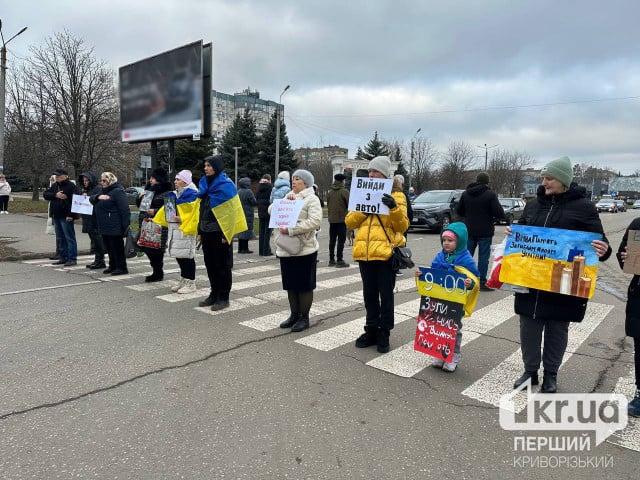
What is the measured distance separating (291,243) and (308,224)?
30 centimetres

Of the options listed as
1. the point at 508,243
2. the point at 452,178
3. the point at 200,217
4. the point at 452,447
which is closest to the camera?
the point at 452,447

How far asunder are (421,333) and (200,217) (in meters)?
3.56

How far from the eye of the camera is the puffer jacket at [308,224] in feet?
16.8

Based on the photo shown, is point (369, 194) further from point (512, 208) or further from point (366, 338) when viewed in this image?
point (512, 208)

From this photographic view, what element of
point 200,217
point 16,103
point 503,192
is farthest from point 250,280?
point 503,192

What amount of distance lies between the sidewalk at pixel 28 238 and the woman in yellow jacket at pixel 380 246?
364 inches

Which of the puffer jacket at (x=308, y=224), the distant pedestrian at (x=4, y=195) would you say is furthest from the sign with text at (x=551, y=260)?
the distant pedestrian at (x=4, y=195)

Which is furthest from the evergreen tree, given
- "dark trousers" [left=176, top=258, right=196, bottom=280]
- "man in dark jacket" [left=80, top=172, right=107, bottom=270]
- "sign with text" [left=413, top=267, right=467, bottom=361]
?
"sign with text" [left=413, top=267, right=467, bottom=361]

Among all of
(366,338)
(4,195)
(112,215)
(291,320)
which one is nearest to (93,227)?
(112,215)

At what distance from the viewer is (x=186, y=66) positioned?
1323 cm

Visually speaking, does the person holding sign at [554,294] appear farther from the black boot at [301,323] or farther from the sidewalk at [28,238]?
the sidewalk at [28,238]

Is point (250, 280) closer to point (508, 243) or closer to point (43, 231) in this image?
point (508, 243)

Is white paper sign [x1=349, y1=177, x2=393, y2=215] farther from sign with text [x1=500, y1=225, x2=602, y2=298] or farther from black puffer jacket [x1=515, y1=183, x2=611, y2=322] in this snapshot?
black puffer jacket [x1=515, y1=183, x2=611, y2=322]

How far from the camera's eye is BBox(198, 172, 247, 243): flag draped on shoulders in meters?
6.19
